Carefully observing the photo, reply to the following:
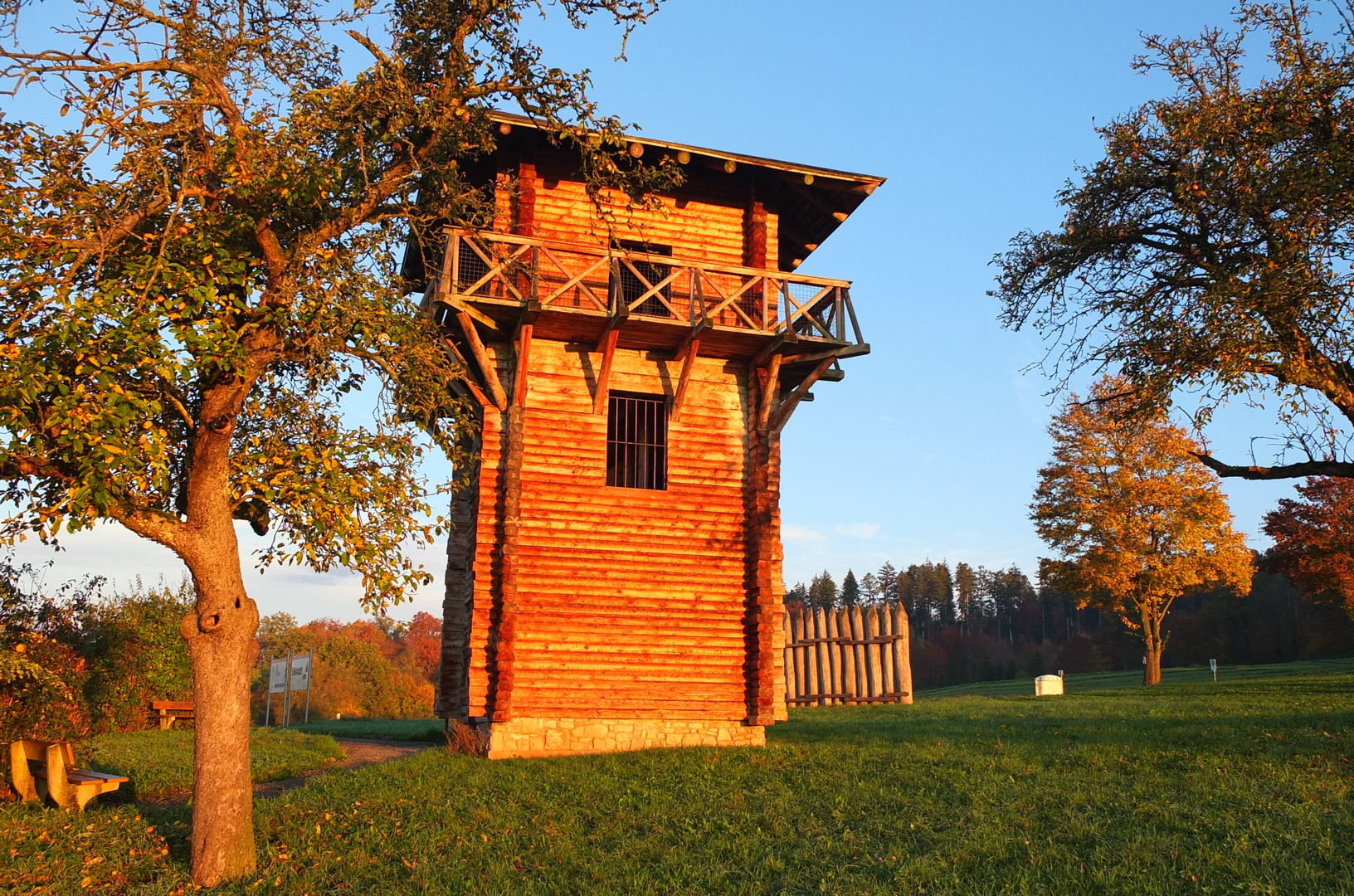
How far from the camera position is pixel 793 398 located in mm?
18312

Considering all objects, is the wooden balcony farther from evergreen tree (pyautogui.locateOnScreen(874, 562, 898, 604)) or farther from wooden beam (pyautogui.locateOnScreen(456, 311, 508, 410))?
evergreen tree (pyautogui.locateOnScreen(874, 562, 898, 604))

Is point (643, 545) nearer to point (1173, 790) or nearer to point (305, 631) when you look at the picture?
point (1173, 790)

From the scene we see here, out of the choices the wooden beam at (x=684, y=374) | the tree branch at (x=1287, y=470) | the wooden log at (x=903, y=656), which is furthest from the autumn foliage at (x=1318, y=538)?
the wooden beam at (x=684, y=374)

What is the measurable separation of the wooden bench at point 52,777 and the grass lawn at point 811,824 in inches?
17.1

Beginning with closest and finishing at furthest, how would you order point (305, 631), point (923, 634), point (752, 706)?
1. point (752, 706)
2. point (305, 631)
3. point (923, 634)

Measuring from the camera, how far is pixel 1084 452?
96.9 ft

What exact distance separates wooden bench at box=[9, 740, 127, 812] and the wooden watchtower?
215 inches

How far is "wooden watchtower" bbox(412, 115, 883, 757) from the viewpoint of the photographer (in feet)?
54.4

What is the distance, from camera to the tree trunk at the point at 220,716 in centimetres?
979

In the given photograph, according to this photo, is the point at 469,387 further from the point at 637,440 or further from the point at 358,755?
the point at 358,755

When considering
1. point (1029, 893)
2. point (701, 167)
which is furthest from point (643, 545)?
point (1029, 893)

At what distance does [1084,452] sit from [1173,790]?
67.1 ft

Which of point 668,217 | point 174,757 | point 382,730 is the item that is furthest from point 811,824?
point 382,730

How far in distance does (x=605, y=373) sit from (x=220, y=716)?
9.25 m
